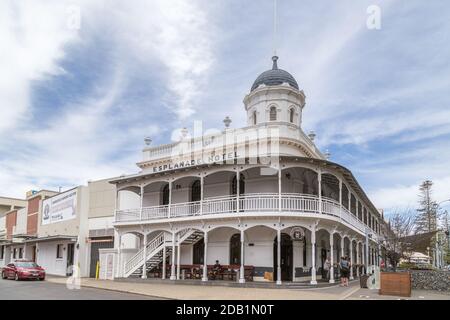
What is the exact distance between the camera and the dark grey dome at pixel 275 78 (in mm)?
28344

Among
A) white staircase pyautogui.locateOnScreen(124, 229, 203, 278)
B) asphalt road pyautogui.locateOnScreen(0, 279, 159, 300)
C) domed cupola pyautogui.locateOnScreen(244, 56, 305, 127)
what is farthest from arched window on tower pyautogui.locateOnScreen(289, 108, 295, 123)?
asphalt road pyautogui.locateOnScreen(0, 279, 159, 300)

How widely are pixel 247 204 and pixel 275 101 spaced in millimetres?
8490

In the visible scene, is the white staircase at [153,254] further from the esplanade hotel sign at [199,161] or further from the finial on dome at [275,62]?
the finial on dome at [275,62]

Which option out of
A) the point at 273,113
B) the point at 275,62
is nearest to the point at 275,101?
the point at 273,113

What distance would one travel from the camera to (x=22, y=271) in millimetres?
27266

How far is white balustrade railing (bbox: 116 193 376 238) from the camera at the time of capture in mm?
21422

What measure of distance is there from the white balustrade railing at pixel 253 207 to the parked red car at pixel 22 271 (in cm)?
681

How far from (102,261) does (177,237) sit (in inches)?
240

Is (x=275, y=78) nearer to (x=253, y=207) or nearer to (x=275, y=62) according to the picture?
(x=275, y=62)

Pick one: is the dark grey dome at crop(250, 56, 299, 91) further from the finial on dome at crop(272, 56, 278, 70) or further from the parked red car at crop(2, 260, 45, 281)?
the parked red car at crop(2, 260, 45, 281)

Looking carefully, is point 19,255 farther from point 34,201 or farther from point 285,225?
point 285,225
